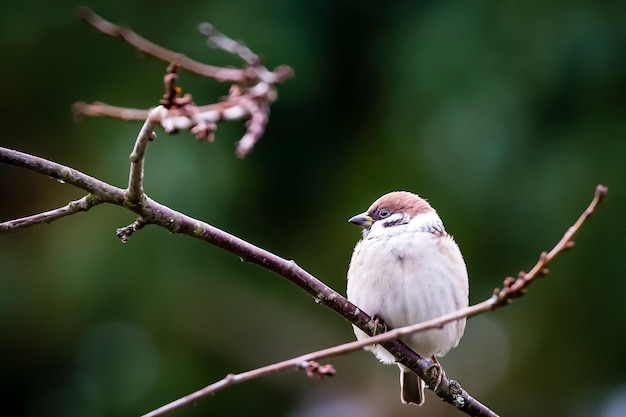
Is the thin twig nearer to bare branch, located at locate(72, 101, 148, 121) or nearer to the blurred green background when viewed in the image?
bare branch, located at locate(72, 101, 148, 121)

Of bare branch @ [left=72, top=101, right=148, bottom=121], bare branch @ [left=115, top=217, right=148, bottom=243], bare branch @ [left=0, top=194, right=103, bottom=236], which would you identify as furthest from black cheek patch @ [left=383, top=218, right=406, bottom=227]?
bare branch @ [left=72, top=101, right=148, bottom=121]

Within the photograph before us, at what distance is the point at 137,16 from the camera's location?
6016 mm

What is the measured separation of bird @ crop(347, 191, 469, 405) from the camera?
338cm

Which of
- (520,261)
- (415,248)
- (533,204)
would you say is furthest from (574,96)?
(415,248)

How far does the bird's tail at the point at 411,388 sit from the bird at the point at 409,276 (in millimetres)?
430

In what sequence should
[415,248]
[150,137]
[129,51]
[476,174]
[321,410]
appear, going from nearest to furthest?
[150,137] < [415,248] < [476,174] < [129,51] < [321,410]

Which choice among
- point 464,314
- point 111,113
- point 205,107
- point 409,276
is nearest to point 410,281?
point 409,276

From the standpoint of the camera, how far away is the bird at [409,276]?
3375mm

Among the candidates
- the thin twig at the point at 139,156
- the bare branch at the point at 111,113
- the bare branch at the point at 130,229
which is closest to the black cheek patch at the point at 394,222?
the bare branch at the point at 130,229

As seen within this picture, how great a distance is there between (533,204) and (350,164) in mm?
1361

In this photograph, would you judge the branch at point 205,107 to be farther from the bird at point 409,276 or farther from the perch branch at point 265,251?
the bird at point 409,276

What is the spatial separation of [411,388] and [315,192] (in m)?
2.76

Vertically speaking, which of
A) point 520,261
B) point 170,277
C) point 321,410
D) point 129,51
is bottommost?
point 321,410

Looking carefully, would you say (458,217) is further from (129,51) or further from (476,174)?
(129,51)
